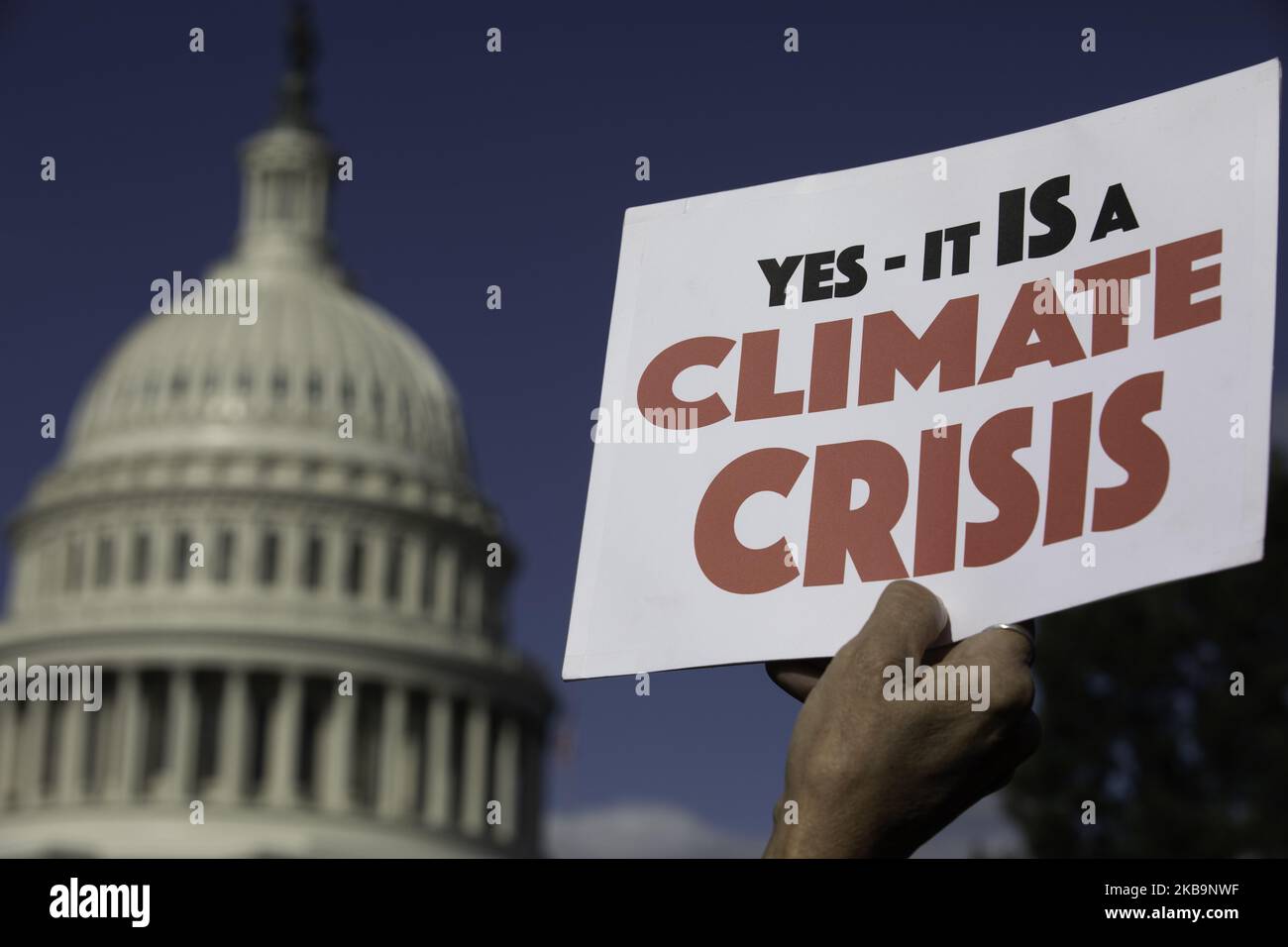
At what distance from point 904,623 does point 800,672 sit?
406mm

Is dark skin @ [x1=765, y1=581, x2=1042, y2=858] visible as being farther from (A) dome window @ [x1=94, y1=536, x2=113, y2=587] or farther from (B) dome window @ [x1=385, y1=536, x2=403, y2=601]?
(A) dome window @ [x1=94, y1=536, x2=113, y2=587]

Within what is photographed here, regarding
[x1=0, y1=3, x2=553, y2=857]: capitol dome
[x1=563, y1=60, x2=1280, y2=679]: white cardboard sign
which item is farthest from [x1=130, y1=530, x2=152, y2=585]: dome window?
[x1=563, y1=60, x2=1280, y2=679]: white cardboard sign

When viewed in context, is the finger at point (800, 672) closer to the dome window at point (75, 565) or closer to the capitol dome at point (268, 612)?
the capitol dome at point (268, 612)

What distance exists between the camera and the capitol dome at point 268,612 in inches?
3514

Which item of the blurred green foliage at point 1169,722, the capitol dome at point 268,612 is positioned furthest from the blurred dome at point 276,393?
the blurred green foliage at point 1169,722

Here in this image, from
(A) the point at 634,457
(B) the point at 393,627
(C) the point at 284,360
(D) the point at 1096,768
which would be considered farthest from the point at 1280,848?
(C) the point at 284,360

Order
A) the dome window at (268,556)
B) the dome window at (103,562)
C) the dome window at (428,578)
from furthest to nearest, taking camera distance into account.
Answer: the dome window at (428,578) → the dome window at (103,562) → the dome window at (268,556)

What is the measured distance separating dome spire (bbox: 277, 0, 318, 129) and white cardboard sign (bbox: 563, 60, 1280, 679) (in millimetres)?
110667

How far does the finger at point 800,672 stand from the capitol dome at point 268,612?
81.2m

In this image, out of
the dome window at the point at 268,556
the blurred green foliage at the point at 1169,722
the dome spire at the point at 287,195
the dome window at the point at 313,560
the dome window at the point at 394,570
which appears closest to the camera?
the blurred green foliage at the point at 1169,722

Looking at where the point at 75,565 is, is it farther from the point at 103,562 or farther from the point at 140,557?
the point at 140,557

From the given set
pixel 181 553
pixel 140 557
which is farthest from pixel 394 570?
Result: pixel 140 557
